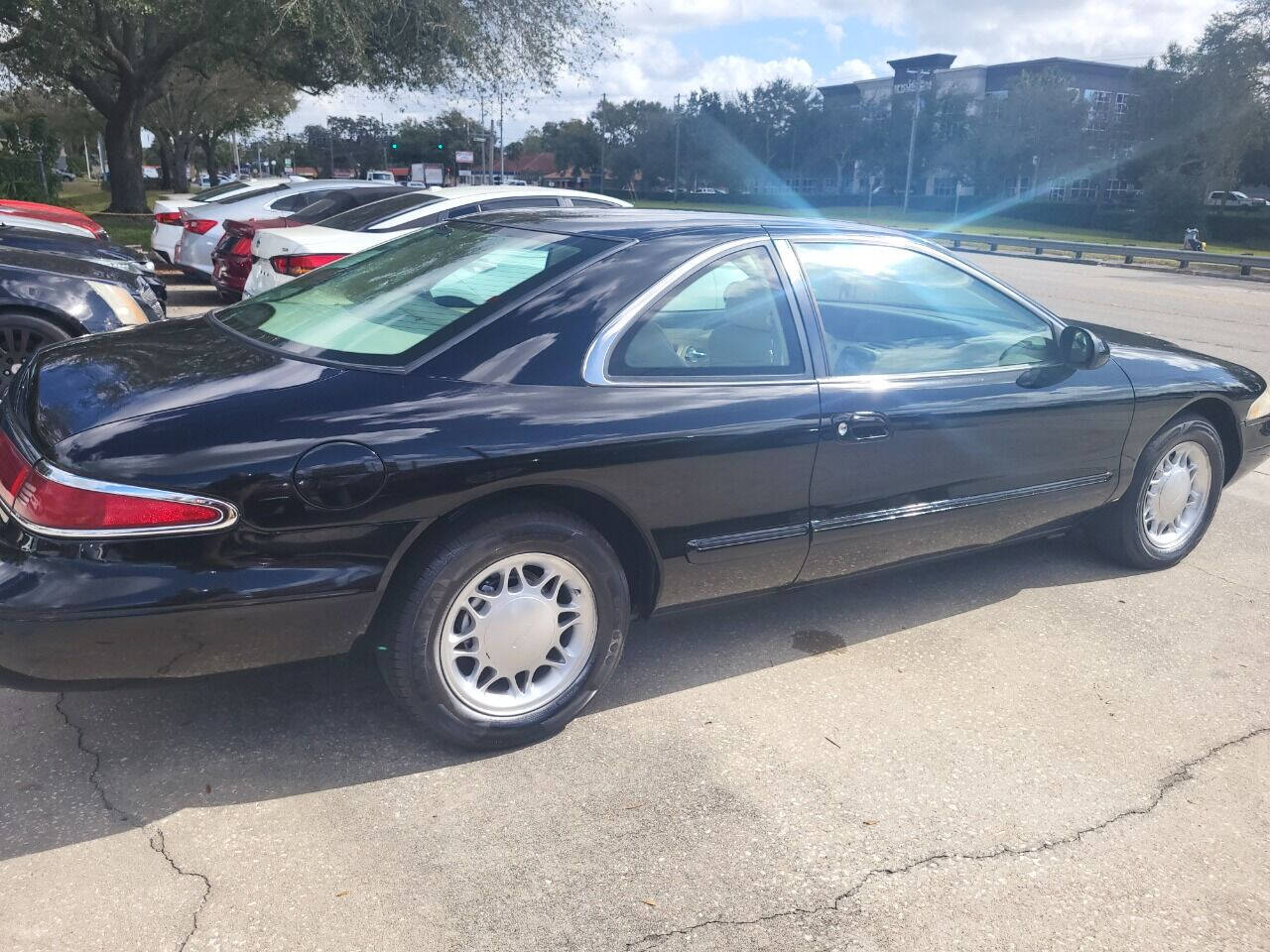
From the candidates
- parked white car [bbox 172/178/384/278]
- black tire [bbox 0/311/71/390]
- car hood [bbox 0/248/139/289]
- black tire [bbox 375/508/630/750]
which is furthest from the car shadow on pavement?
parked white car [bbox 172/178/384/278]

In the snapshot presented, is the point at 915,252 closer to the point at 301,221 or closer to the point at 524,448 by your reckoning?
the point at 524,448

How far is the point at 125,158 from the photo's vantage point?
1092 inches

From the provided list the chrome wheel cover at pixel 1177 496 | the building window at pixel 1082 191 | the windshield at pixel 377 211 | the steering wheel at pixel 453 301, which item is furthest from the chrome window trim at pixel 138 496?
the building window at pixel 1082 191

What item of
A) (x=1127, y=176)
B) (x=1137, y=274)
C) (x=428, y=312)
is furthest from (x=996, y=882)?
(x=1127, y=176)

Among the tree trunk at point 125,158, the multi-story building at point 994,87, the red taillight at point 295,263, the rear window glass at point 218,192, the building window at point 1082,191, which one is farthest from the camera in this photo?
the building window at point 1082,191

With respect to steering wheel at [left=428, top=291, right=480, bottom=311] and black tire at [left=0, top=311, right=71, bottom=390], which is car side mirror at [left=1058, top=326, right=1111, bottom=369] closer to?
steering wheel at [left=428, top=291, right=480, bottom=311]

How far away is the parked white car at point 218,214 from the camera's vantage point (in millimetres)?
12062

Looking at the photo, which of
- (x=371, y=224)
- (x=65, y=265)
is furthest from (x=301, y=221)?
(x=65, y=265)

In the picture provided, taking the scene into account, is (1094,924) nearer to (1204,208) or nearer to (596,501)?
(596,501)

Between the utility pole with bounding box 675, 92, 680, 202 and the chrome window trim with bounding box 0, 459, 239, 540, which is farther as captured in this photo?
the utility pole with bounding box 675, 92, 680, 202

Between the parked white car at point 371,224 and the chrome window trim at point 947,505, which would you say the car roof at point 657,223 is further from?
the parked white car at point 371,224

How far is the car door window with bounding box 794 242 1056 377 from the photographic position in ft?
12.5

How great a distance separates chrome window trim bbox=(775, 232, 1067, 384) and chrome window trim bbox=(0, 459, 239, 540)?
1.97 metres

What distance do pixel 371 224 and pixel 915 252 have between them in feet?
21.1
